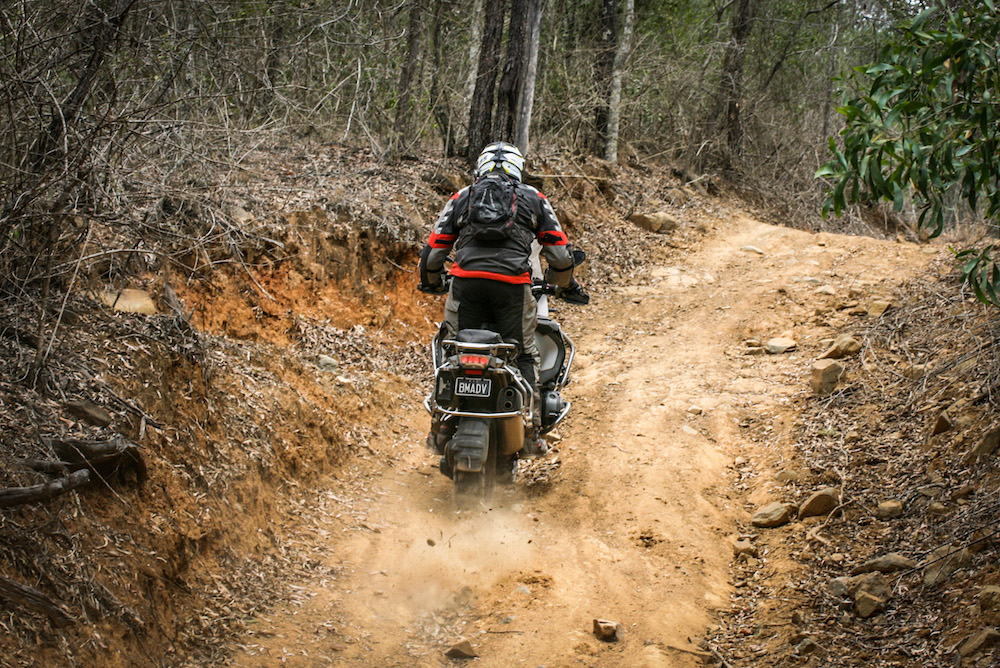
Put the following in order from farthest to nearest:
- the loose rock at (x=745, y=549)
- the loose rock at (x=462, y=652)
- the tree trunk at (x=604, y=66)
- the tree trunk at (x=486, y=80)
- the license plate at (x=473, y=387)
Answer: the tree trunk at (x=604, y=66) < the tree trunk at (x=486, y=80) < the loose rock at (x=745, y=549) < the license plate at (x=473, y=387) < the loose rock at (x=462, y=652)

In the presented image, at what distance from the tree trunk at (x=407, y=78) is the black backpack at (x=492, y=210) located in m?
6.34

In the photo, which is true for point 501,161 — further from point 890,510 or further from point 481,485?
point 890,510

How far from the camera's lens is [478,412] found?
5246mm

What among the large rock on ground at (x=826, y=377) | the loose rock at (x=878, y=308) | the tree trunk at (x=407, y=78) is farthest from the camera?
the tree trunk at (x=407, y=78)

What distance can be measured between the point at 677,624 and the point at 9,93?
4357 millimetres

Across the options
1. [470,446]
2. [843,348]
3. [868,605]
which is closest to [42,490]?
[470,446]

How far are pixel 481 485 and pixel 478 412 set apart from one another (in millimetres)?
569

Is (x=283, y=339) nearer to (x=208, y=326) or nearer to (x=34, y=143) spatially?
(x=208, y=326)

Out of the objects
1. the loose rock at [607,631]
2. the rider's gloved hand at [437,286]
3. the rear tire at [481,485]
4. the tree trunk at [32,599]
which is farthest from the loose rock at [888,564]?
the tree trunk at [32,599]

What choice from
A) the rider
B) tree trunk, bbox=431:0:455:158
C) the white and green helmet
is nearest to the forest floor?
the rider

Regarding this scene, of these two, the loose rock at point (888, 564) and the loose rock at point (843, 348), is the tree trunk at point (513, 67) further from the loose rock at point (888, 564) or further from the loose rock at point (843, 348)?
the loose rock at point (888, 564)

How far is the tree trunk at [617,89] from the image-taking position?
51.6 feet

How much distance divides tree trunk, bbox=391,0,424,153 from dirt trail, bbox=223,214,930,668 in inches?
178

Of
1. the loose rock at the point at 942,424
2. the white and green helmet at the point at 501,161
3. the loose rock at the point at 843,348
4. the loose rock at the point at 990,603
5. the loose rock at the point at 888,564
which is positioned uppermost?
the white and green helmet at the point at 501,161
